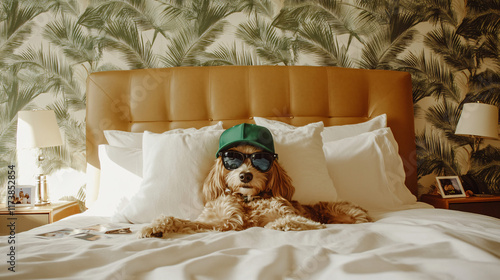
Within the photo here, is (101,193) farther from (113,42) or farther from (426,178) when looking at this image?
(426,178)

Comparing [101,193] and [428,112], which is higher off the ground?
[428,112]

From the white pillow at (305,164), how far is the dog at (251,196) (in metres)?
0.10

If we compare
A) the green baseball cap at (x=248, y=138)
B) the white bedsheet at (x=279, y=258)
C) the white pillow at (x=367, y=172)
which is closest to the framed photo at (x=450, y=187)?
the white pillow at (x=367, y=172)

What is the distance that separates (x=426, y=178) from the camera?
2.46 metres

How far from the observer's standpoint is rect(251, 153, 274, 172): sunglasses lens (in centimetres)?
128

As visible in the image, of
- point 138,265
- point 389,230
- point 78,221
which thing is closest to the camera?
point 138,265

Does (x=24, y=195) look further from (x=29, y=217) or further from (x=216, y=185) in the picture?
(x=216, y=185)

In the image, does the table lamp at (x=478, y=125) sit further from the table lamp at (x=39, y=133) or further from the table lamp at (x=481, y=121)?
the table lamp at (x=39, y=133)

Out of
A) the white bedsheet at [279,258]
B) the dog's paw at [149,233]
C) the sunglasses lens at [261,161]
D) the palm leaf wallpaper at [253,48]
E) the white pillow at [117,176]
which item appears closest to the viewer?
the white bedsheet at [279,258]

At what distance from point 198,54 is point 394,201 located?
178 centimetres

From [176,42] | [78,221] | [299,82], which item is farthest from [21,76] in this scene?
[299,82]

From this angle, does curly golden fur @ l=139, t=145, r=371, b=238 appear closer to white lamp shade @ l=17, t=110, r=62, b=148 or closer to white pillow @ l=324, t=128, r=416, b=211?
white pillow @ l=324, t=128, r=416, b=211

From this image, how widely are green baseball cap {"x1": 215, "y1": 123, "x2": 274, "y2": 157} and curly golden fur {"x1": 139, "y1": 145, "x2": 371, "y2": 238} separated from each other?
0.11 ft

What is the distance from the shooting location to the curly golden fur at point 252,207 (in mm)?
1151
